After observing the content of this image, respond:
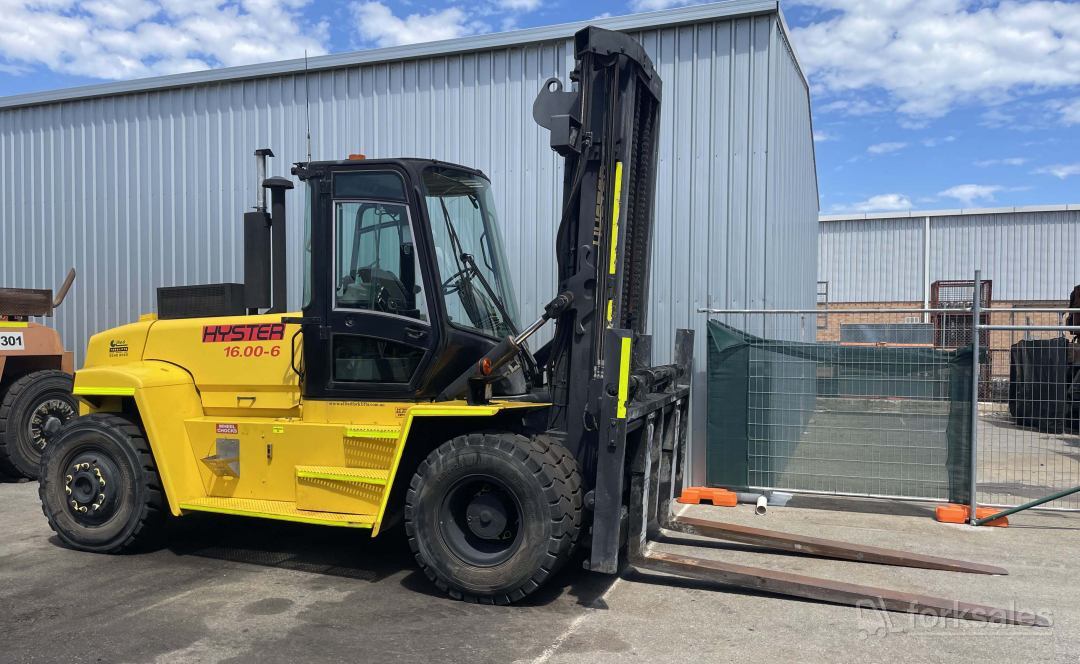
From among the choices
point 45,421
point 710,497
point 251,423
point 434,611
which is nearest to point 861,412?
point 710,497

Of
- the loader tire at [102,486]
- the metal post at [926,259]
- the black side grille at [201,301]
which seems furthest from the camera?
the metal post at [926,259]

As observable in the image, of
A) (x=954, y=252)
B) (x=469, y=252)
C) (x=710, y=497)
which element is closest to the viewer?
(x=469, y=252)

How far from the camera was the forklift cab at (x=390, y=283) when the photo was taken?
567 centimetres

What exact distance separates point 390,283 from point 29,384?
6.37 m

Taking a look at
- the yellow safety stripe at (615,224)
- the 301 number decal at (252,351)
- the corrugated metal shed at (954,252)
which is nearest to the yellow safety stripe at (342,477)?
the 301 number decal at (252,351)

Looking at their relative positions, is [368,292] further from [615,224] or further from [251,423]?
[615,224]

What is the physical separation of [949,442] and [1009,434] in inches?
106

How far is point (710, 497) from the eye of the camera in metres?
8.45

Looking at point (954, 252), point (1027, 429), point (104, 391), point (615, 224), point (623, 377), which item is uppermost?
point (954, 252)

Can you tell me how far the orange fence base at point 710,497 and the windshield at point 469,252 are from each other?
11.0 feet

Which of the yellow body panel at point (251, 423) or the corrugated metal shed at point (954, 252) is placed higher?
the corrugated metal shed at point (954, 252)

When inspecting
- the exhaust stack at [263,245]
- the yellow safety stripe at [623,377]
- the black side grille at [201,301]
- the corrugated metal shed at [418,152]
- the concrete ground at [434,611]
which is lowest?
the concrete ground at [434,611]

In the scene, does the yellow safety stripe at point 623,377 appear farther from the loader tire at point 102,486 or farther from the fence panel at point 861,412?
the loader tire at point 102,486

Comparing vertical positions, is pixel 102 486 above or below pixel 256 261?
below
